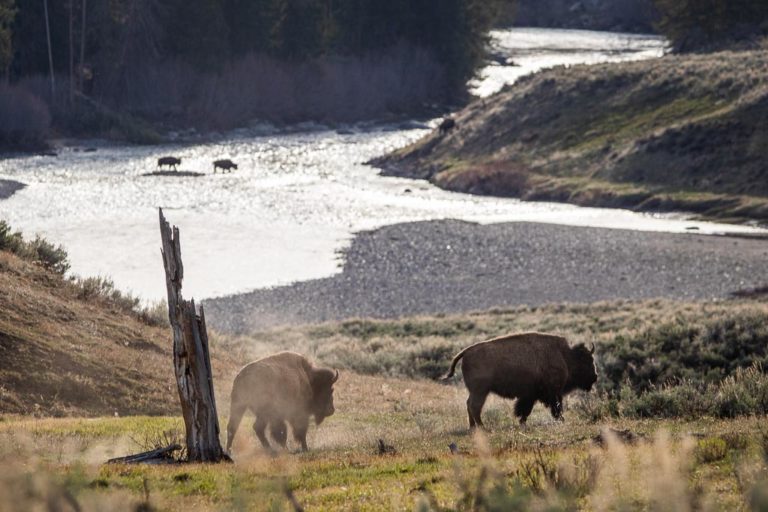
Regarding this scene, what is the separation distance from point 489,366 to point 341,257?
81.6ft

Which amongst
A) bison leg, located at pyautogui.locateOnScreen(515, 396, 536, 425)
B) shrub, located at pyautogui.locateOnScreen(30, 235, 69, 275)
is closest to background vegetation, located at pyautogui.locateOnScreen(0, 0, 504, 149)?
shrub, located at pyautogui.locateOnScreen(30, 235, 69, 275)

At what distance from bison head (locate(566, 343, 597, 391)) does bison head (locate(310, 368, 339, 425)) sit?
3.43 m

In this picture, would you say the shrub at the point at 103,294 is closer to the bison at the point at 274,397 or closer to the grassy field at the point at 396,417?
the grassy field at the point at 396,417

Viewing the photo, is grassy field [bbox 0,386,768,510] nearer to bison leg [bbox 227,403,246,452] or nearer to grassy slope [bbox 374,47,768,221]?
bison leg [bbox 227,403,246,452]

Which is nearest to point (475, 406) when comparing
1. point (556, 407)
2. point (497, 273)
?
point (556, 407)

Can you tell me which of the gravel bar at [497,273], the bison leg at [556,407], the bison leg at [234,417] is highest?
the bison leg at [234,417]

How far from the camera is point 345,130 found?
8006 cm

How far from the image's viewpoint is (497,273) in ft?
119

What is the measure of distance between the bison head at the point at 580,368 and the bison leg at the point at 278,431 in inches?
175

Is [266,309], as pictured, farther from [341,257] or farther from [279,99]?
[279,99]

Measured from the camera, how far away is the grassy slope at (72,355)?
15.7m

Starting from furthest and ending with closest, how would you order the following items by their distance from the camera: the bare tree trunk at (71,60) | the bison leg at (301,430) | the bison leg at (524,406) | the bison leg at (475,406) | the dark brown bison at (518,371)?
the bare tree trunk at (71,60) < the bison leg at (524,406) < the dark brown bison at (518,371) < the bison leg at (475,406) < the bison leg at (301,430)

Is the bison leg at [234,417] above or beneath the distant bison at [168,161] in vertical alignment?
above

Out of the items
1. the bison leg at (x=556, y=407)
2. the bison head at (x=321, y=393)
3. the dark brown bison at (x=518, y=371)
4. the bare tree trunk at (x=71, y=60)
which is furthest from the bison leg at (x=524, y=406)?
the bare tree trunk at (x=71, y=60)
